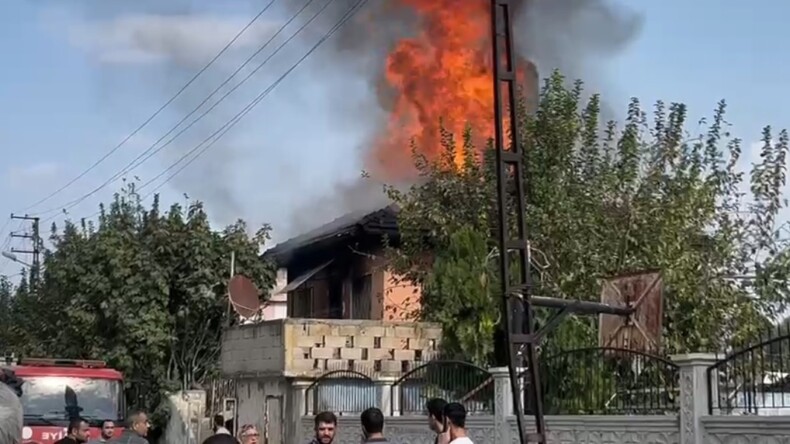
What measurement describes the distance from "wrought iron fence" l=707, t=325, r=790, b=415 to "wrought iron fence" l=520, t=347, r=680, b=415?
586 mm

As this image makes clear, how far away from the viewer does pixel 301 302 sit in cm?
3419

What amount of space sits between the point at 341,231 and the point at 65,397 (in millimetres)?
12716

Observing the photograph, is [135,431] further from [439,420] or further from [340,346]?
[340,346]

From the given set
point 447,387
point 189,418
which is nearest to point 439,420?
point 447,387

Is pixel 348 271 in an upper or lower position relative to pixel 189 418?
upper

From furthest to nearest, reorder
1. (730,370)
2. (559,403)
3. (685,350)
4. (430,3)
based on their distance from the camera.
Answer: (430,3)
(685,350)
(559,403)
(730,370)

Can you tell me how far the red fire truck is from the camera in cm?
1703

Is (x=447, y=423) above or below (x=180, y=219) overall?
below

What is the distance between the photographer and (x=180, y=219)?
1239 inches

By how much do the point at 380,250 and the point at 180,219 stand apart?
5978mm

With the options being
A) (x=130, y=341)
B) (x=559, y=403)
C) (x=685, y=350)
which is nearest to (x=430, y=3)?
(x=130, y=341)

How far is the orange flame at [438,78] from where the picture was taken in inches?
1177

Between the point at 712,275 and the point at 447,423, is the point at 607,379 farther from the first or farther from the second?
the point at 712,275

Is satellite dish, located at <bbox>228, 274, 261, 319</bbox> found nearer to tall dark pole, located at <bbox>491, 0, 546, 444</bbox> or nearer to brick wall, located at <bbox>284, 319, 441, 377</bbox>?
brick wall, located at <bbox>284, 319, 441, 377</bbox>
